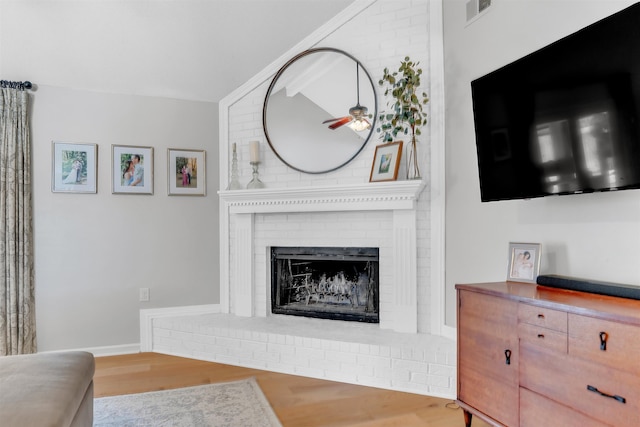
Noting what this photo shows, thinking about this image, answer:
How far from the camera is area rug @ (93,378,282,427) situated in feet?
7.12

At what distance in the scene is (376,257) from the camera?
315cm

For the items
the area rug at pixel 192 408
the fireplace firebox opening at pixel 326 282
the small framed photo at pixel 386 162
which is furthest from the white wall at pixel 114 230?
the small framed photo at pixel 386 162

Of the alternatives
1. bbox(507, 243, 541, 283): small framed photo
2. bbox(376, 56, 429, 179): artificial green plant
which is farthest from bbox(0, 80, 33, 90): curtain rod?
bbox(507, 243, 541, 283): small framed photo

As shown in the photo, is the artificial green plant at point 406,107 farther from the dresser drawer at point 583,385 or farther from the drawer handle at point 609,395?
the drawer handle at point 609,395

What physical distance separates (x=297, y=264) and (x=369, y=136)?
1.24 metres

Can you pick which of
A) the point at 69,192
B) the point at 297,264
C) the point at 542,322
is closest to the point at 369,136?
the point at 297,264

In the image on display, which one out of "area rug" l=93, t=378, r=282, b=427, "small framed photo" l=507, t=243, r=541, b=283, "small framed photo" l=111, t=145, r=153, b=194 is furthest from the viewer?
"small framed photo" l=111, t=145, r=153, b=194

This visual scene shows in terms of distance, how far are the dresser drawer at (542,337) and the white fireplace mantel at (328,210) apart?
121 centimetres

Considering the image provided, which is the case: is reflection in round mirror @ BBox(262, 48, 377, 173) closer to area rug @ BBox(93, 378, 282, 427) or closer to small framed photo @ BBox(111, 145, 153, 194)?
small framed photo @ BBox(111, 145, 153, 194)

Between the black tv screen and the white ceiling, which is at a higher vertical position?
the white ceiling

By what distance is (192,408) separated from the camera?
233 centimetres

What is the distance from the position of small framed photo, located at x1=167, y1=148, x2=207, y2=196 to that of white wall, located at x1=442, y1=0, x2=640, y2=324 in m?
2.13

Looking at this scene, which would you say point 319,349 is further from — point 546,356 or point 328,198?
point 546,356

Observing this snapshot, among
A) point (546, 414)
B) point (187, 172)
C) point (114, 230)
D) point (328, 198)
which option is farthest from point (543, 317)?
point (114, 230)
